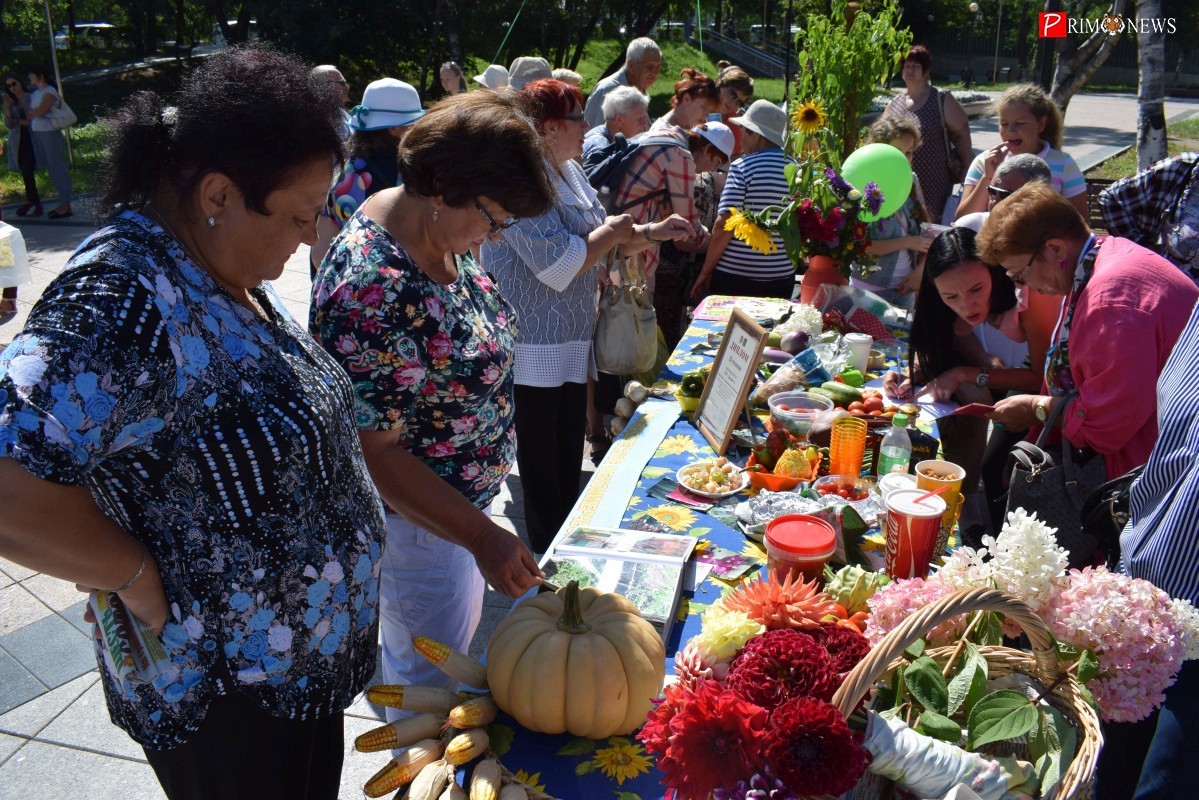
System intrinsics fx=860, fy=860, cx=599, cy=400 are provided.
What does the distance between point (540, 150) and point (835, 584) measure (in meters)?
1.12

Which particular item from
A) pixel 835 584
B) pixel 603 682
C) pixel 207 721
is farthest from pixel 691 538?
pixel 207 721

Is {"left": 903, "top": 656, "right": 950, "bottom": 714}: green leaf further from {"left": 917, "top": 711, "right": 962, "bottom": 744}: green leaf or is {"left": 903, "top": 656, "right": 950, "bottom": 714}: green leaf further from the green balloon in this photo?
the green balloon

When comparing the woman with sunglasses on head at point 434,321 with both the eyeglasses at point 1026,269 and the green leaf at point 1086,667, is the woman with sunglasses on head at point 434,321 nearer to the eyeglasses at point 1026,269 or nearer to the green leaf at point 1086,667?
the green leaf at point 1086,667

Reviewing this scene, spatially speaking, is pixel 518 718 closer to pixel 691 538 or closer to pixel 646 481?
pixel 691 538

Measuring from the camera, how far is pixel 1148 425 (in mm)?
2291

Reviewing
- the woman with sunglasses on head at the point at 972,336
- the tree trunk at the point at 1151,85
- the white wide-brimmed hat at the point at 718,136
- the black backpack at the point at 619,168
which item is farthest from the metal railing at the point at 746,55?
the woman with sunglasses on head at the point at 972,336

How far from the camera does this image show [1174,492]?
1.77 m

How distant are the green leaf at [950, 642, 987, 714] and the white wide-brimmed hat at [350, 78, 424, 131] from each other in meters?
3.94

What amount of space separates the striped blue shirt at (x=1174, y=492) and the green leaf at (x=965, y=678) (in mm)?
701

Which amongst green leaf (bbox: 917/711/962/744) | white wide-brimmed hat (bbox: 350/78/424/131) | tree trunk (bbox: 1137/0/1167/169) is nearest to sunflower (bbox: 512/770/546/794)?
green leaf (bbox: 917/711/962/744)

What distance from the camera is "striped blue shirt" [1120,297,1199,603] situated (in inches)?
67.8

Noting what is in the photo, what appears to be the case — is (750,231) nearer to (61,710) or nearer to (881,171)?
(881,171)

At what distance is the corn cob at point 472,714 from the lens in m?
1.45

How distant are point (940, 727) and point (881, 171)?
3.18 metres
